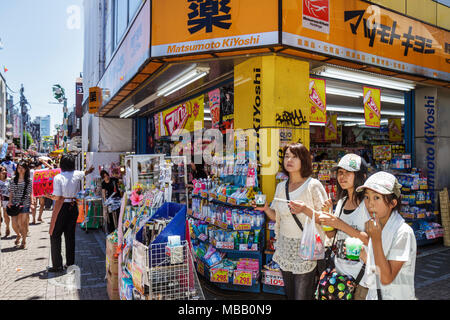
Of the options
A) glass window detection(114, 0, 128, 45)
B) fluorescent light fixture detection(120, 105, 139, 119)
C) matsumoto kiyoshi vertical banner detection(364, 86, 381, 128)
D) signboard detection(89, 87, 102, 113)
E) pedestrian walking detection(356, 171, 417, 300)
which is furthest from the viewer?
signboard detection(89, 87, 102, 113)

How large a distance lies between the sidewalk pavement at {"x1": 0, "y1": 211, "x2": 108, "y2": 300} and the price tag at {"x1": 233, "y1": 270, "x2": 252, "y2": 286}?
189cm

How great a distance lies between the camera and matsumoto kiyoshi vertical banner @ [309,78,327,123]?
5801mm

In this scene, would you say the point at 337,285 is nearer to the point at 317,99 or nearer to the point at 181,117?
the point at 317,99

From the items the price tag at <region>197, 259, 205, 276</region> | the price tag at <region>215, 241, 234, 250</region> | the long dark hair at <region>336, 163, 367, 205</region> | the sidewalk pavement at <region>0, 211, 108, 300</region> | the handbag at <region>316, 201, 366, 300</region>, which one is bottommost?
the sidewalk pavement at <region>0, 211, 108, 300</region>

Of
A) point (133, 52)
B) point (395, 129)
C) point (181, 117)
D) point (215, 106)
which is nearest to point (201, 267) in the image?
point (215, 106)

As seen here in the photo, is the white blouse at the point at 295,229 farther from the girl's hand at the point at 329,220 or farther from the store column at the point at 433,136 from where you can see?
the store column at the point at 433,136

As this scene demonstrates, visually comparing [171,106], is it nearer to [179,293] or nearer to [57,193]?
[57,193]

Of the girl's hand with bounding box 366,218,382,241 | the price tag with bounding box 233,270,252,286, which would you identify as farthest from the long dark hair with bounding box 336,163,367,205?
the price tag with bounding box 233,270,252,286

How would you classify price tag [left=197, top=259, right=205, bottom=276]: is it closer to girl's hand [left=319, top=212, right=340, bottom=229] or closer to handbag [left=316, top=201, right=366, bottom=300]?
handbag [left=316, top=201, right=366, bottom=300]

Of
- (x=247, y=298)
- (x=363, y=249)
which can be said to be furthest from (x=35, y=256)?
(x=363, y=249)

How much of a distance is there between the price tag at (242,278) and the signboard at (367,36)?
3402mm

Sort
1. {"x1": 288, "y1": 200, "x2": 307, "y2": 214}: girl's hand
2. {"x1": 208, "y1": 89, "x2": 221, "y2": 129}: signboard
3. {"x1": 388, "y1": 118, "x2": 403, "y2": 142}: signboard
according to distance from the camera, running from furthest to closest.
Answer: {"x1": 388, "y1": 118, "x2": 403, "y2": 142}: signboard < {"x1": 208, "y1": 89, "x2": 221, "y2": 129}: signboard < {"x1": 288, "y1": 200, "x2": 307, "y2": 214}: girl's hand

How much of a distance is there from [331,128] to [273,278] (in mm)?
7787

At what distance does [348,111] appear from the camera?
10.8 m
